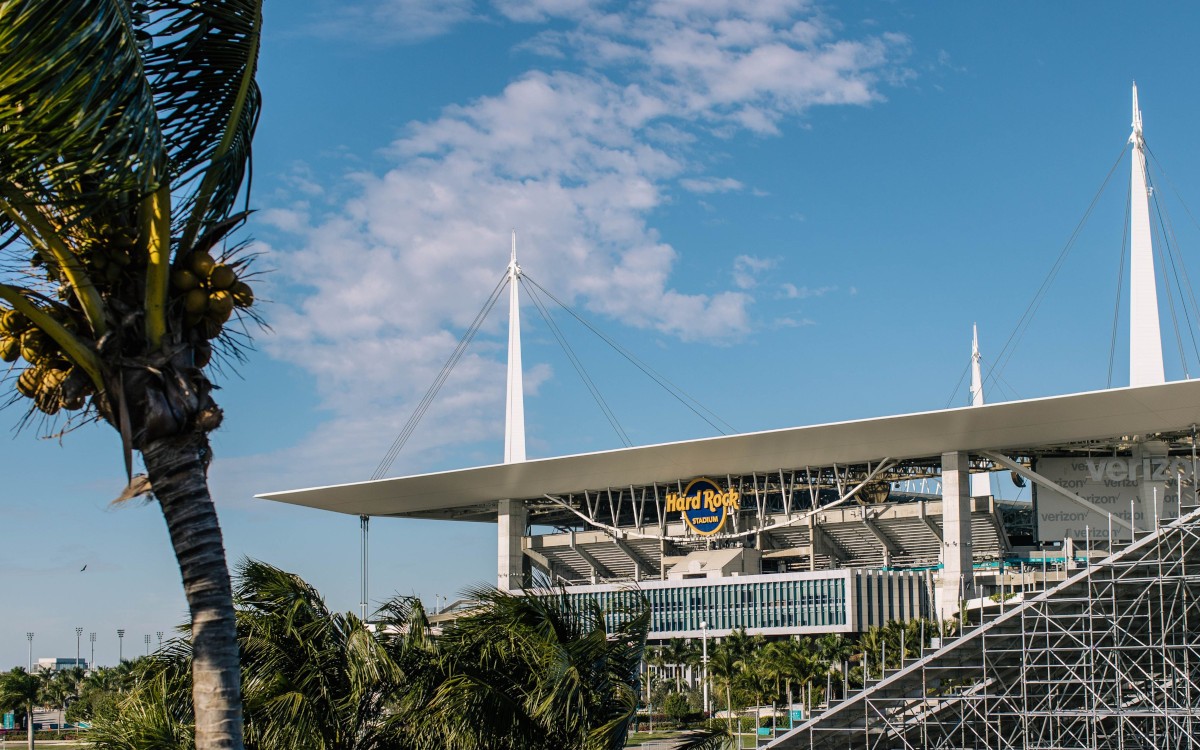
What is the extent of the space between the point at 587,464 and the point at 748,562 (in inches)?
522

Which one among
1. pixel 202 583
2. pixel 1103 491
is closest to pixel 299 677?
pixel 202 583

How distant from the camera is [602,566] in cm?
10469

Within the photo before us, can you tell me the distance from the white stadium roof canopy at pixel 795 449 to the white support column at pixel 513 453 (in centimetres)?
153

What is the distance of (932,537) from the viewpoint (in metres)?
87.8

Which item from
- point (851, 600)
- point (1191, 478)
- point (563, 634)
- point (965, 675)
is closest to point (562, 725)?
point (563, 634)

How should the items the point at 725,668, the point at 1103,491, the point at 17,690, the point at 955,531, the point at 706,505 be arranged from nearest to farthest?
the point at 725,668 < the point at 1103,491 < the point at 955,531 < the point at 17,690 < the point at 706,505

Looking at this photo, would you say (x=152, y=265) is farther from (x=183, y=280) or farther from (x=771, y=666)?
(x=771, y=666)

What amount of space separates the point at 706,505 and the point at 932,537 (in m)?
15.3

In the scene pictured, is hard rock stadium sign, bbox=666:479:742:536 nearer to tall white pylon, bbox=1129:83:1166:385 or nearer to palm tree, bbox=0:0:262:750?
tall white pylon, bbox=1129:83:1166:385

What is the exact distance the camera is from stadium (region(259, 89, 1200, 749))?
34.3 meters

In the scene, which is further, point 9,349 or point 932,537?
point 932,537

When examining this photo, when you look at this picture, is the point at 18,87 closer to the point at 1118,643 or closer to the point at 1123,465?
the point at 1118,643

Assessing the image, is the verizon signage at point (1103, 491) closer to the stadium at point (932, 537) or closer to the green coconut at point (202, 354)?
the stadium at point (932, 537)

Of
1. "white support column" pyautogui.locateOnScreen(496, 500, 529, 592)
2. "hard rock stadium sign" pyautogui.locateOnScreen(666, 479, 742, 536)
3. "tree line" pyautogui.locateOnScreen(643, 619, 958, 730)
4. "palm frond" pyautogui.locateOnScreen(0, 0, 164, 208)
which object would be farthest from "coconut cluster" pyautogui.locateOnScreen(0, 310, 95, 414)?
"white support column" pyautogui.locateOnScreen(496, 500, 529, 592)
